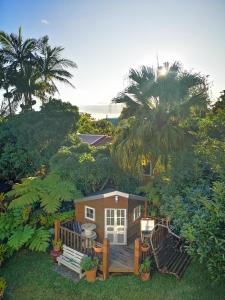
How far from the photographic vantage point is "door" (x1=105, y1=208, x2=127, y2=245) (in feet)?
43.5

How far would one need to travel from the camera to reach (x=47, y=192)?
14.9 m

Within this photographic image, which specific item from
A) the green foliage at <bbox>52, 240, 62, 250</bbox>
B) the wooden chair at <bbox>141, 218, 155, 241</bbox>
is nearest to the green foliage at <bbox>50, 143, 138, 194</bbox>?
the green foliage at <bbox>52, 240, 62, 250</bbox>

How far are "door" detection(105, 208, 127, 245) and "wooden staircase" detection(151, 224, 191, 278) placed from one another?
5.97ft

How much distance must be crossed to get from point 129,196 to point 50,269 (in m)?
4.96

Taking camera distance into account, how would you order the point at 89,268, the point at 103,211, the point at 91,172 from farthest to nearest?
the point at 91,172
the point at 103,211
the point at 89,268

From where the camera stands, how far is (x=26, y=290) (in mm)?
10703

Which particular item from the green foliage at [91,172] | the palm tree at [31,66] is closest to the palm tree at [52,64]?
the palm tree at [31,66]

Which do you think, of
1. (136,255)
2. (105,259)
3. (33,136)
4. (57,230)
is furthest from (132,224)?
(33,136)

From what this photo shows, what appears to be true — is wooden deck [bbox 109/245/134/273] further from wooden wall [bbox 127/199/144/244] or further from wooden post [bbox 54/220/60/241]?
wooden post [bbox 54/220/60/241]

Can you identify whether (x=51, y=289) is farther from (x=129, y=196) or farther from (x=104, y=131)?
(x=104, y=131)

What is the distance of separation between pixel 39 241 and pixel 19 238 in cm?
94

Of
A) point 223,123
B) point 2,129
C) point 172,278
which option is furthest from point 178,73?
point 2,129

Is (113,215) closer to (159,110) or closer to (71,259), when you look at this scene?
(71,259)

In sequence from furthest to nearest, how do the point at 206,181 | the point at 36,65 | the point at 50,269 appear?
the point at 36,65, the point at 50,269, the point at 206,181
